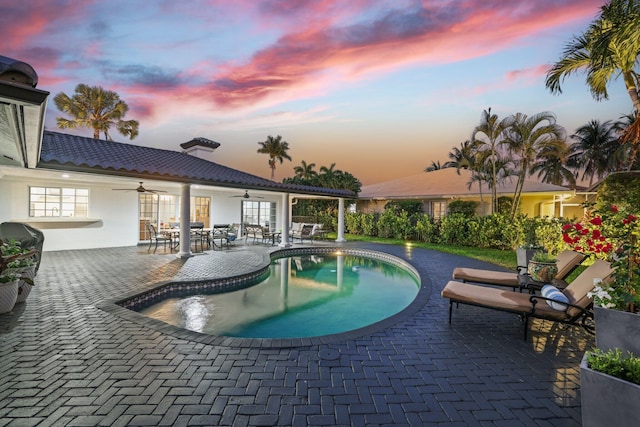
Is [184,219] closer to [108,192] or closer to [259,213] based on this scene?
[108,192]

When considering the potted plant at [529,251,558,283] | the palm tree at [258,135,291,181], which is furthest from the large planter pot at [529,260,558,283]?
the palm tree at [258,135,291,181]

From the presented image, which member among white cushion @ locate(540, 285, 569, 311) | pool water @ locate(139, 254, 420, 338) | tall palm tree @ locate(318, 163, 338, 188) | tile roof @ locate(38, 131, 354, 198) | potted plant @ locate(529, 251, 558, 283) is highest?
tall palm tree @ locate(318, 163, 338, 188)

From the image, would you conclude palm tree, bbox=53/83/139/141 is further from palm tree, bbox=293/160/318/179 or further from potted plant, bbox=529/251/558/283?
potted plant, bbox=529/251/558/283

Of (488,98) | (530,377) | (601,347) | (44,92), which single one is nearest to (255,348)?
(530,377)

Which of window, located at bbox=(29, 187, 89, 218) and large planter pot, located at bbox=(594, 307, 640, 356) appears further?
window, located at bbox=(29, 187, 89, 218)

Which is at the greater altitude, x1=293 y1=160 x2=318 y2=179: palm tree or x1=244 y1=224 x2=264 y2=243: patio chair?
x1=293 y1=160 x2=318 y2=179: palm tree

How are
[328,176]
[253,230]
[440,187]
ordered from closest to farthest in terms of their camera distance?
[253,230]
[440,187]
[328,176]

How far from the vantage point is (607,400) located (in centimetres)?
209

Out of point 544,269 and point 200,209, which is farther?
point 200,209

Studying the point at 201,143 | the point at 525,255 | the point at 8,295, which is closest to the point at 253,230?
the point at 201,143

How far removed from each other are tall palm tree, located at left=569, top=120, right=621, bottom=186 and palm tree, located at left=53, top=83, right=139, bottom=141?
4184 cm

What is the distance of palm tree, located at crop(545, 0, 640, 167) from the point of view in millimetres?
6422

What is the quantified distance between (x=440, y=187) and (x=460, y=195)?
2795 mm

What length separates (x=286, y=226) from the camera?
48.5 ft
